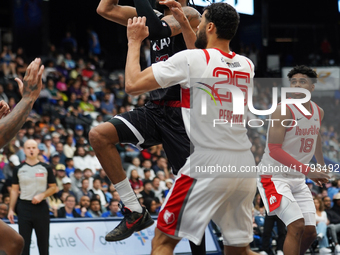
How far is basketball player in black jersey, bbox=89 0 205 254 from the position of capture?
4383mm

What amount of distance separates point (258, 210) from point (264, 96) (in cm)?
881

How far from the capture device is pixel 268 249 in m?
10.9

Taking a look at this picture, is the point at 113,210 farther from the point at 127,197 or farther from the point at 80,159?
the point at 127,197

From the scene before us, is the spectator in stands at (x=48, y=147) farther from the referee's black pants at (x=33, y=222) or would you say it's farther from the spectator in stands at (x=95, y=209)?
the referee's black pants at (x=33, y=222)

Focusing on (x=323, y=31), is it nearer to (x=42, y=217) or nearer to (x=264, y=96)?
(x=264, y=96)

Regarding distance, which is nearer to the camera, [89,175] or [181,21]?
[181,21]

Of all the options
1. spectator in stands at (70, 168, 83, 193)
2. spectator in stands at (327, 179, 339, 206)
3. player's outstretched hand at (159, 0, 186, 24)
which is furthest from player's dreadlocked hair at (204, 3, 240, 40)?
spectator in stands at (327, 179, 339, 206)

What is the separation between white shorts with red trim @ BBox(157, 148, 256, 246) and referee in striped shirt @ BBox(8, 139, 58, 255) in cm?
439

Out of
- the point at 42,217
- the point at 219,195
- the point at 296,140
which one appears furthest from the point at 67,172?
the point at 219,195

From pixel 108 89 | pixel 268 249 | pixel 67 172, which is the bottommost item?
pixel 268 249

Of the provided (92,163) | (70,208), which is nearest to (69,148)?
(92,163)

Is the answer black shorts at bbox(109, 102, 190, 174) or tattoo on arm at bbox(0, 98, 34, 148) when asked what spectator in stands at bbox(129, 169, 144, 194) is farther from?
tattoo on arm at bbox(0, 98, 34, 148)

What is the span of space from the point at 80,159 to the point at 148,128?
25.7 ft

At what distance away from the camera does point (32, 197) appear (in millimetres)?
7762
